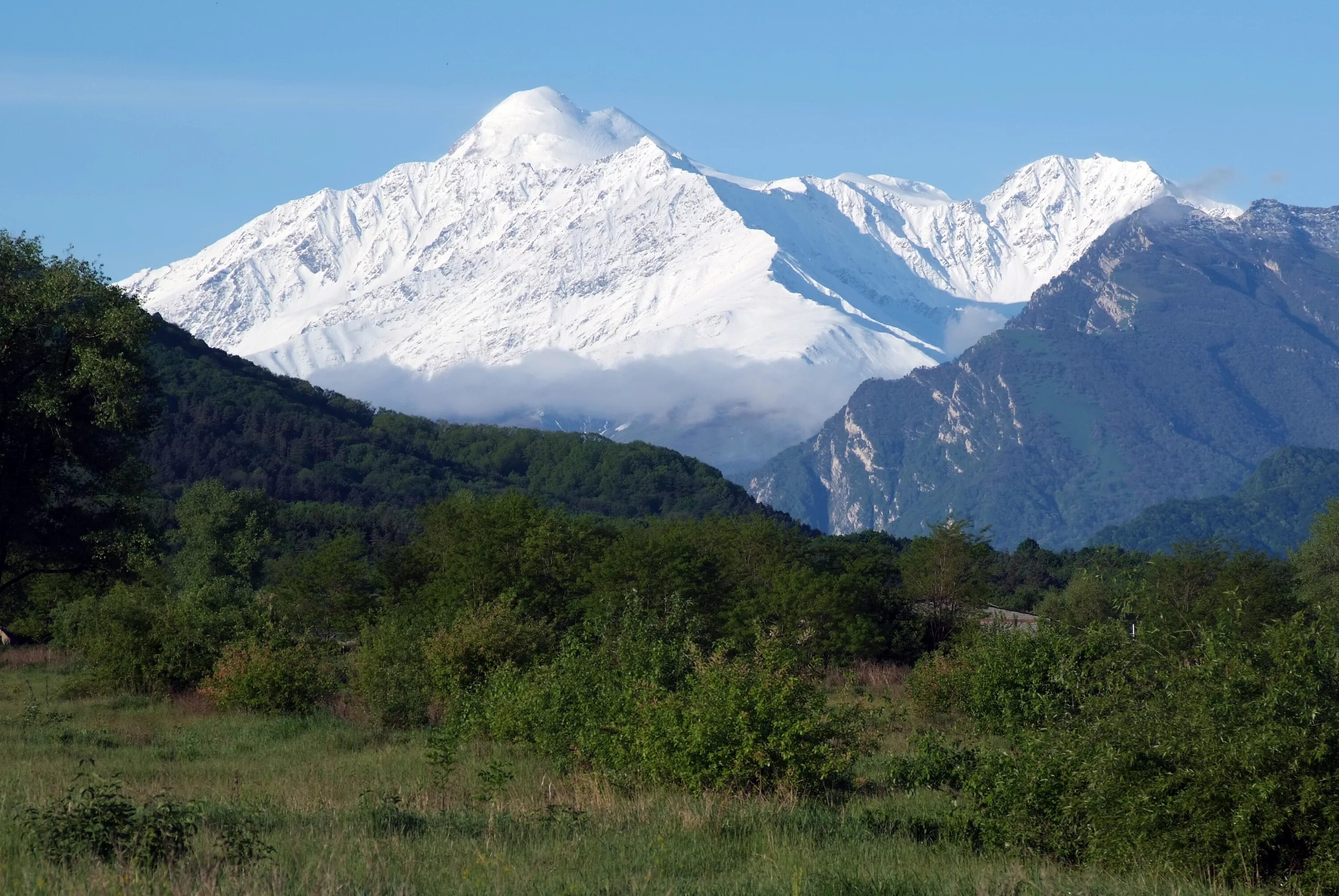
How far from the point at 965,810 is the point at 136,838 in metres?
7.53

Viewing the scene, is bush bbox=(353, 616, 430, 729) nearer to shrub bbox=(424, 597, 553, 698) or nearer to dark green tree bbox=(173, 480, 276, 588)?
shrub bbox=(424, 597, 553, 698)

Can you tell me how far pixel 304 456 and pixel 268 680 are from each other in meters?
146

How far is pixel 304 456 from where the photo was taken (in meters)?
168

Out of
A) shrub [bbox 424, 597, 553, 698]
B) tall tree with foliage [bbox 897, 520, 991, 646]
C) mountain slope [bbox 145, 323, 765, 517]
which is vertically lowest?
shrub [bbox 424, 597, 553, 698]

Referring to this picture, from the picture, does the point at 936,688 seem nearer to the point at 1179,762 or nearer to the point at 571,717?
the point at 571,717

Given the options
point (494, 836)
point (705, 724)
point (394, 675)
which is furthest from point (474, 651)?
point (494, 836)

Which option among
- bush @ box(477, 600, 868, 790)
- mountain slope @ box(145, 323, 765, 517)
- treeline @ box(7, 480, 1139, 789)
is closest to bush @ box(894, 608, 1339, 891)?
bush @ box(477, 600, 868, 790)

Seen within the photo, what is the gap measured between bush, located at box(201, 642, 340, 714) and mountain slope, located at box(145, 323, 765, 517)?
113423mm

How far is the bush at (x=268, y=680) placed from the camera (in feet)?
90.3

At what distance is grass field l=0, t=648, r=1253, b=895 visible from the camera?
31.3 ft

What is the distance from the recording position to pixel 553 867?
1043cm

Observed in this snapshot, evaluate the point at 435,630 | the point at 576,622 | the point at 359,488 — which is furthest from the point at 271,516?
the point at 359,488

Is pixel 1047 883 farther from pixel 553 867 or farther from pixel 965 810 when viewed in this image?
pixel 553 867

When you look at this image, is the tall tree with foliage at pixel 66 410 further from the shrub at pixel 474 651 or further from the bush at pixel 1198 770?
the bush at pixel 1198 770
